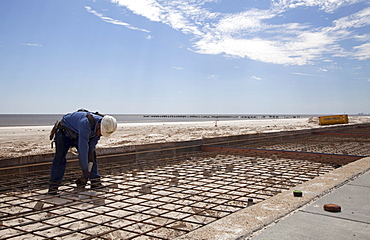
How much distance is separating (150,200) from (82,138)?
1286 millimetres

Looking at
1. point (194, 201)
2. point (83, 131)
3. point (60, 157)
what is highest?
point (83, 131)

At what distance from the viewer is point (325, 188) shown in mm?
3699

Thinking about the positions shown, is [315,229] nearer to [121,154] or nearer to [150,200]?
[150,200]

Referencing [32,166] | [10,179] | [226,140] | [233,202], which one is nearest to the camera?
[233,202]

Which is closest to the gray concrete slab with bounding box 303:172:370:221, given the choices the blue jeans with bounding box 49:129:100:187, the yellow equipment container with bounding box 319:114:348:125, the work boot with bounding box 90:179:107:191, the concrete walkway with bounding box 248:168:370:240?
the concrete walkway with bounding box 248:168:370:240

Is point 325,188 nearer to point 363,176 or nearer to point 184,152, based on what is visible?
point 363,176

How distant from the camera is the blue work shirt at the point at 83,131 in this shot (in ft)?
14.2

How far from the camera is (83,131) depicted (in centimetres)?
433

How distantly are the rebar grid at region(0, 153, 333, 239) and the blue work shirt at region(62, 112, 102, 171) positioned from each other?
50 cm

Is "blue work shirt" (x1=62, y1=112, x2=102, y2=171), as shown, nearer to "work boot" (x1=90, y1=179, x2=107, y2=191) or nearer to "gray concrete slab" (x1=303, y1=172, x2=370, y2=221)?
"work boot" (x1=90, y1=179, x2=107, y2=191)

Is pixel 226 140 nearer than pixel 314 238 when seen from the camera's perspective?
No

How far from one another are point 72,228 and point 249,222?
1.73 metres

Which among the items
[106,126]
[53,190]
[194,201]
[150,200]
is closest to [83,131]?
[106,126]

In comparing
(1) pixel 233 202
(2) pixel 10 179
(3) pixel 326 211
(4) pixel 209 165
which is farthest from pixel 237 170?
(2) pixel 10 179
